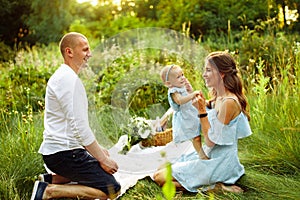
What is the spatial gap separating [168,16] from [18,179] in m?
8.03

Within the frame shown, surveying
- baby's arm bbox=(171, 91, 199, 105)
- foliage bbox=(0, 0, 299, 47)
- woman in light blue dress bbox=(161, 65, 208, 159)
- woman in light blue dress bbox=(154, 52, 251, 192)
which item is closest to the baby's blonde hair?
woman in light blue dress bbox=(161, 65, 208, 159)

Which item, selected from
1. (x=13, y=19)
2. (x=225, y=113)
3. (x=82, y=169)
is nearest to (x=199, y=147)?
(x=225, y=113)

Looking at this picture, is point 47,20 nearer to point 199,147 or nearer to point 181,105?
point 199,147

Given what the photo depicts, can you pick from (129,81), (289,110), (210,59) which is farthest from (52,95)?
(289,110)

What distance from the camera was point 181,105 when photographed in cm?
292

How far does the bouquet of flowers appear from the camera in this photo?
333cm

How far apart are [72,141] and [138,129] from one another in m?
0.51

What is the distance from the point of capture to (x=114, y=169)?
3148mm

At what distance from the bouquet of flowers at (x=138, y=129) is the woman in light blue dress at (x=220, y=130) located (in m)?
0.32

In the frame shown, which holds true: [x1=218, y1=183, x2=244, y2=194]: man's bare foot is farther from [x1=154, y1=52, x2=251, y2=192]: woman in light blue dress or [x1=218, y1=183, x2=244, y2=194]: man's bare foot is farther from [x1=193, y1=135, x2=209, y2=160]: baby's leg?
[x1=193, y1=135, x2=209, y2=160]: baby's leg

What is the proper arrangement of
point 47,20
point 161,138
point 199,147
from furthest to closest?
point 47,20 < point 161,138 < point 199,147

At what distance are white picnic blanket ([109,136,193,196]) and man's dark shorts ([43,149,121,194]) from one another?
0.11 meters

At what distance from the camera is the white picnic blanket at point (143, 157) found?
121 inches

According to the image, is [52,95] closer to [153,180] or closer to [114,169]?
[114,169]
